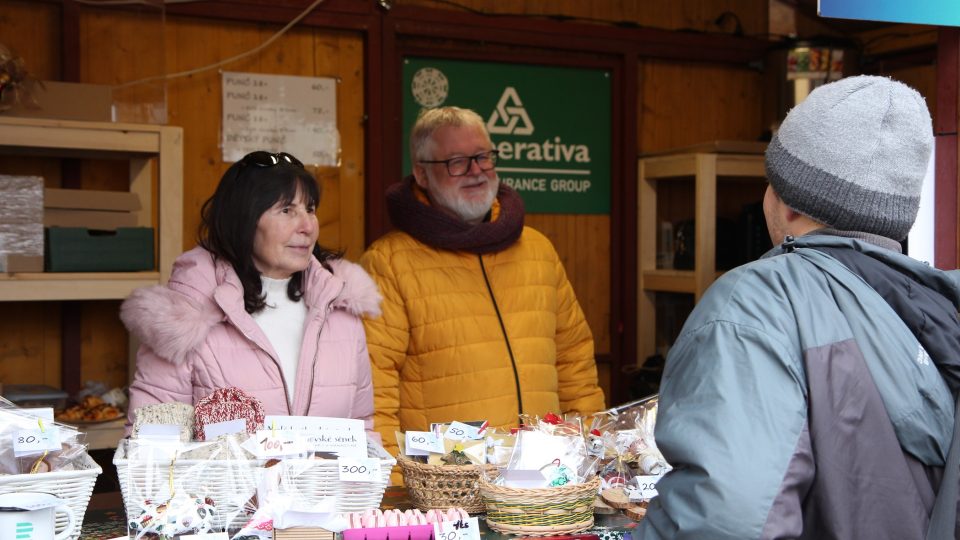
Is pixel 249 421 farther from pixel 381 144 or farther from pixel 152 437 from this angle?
pixel 381 144

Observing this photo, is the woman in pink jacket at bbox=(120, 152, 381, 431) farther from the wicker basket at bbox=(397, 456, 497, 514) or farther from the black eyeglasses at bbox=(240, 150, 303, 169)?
the wicker basket at bbox=(397, 456, 497, 514)

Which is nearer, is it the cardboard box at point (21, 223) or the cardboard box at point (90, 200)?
the cardboard box at point (21, 223)

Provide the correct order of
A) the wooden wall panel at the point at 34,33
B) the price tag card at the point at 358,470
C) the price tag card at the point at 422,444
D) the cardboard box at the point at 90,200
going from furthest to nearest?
the wooden wall panel at the point at 34,33 < the cardboard box at the point at 90,200 < the price tag card at the point at 422,444 < the price tag card at the point at 358,470

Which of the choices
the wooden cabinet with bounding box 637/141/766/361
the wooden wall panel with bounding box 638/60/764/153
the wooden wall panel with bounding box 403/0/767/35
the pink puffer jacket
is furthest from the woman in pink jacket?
the wooden wall panel with bounding box 638/60/764/153

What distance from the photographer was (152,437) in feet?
5.94

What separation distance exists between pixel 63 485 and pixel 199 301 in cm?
73

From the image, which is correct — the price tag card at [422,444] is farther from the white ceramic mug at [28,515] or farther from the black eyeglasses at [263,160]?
the black eyeglasses at [263,160]

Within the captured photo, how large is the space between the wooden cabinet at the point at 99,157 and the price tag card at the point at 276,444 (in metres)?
1.68

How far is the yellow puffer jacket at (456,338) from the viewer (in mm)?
2887

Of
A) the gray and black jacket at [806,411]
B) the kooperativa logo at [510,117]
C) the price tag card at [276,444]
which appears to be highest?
the kooperativa logo at [510,117]

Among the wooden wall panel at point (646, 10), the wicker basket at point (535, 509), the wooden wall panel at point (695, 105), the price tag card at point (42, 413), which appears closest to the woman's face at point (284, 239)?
the price tag card at point (42, 413)

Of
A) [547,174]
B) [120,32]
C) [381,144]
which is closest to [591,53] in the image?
[547,174]

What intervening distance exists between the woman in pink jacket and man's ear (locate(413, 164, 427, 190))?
0.67m

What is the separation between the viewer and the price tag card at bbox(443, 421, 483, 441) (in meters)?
2.09
